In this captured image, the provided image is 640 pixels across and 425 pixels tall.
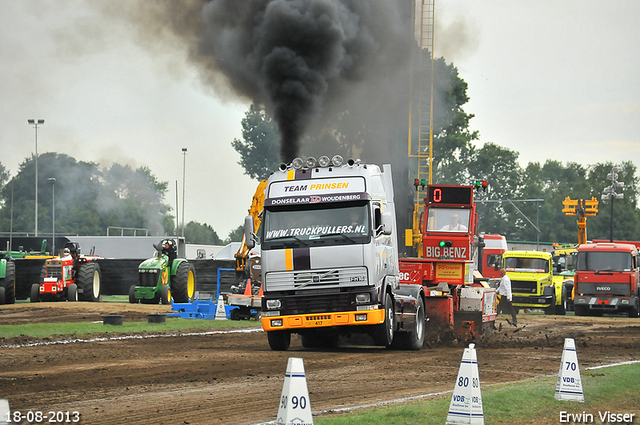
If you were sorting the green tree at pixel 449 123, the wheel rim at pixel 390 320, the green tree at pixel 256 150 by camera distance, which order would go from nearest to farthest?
the wheel rim at pixel 390 320 → the green tree at pixel 449 123 → the green tree at pixel 256 150

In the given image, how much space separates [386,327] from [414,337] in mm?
1255

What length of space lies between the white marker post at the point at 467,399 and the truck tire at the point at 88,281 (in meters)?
29.4

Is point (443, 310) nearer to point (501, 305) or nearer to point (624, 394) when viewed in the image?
point (624, 394)

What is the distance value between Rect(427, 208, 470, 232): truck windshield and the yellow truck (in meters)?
14.0

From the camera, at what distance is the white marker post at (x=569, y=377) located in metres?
9.73

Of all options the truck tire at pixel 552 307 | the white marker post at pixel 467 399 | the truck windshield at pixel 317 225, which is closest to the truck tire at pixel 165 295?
the truck tire at pixel 552 307

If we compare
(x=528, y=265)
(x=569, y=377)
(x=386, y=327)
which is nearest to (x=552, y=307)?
(x=528, y=265)

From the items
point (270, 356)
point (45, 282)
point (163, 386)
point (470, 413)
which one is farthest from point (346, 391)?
point (45, 282)

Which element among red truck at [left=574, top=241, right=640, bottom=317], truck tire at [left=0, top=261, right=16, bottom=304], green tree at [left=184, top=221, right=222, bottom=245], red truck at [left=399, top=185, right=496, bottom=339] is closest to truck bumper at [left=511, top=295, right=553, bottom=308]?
red truck at [left=574, top=241, right=640, bottom=317]

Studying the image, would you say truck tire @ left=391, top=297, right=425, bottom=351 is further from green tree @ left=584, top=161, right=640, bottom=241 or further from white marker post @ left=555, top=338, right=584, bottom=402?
green tree @ left=584, top=161, right=640, bottom=241

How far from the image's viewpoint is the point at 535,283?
3619cm

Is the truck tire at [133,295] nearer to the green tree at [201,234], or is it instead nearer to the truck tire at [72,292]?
the truck tire at [72,292]

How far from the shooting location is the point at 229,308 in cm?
2578

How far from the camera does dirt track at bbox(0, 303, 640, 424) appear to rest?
9.38 meters
